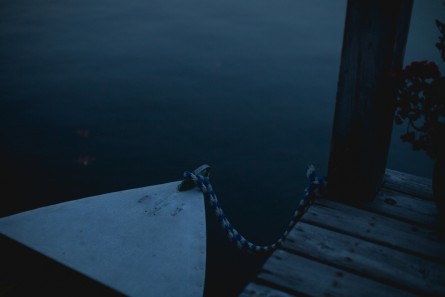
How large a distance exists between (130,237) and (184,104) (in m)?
3.98

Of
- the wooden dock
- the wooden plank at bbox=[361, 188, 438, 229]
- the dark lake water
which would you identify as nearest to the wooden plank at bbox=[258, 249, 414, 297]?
the wooden dock

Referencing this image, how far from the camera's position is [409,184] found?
3.01m

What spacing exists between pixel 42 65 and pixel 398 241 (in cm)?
764

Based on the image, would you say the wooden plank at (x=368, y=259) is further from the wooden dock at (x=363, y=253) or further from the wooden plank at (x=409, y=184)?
the wooden plank at (x=409, y=184)

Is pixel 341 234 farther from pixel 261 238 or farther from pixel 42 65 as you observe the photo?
pixel 42 65

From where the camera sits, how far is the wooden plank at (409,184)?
2889 millimetres

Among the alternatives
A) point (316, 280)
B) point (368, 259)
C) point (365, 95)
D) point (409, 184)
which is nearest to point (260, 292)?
point (316, 280)

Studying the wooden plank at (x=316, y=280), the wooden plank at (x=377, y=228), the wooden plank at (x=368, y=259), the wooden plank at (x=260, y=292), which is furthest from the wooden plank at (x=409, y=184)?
the wooden plank at (x=260, y=292)

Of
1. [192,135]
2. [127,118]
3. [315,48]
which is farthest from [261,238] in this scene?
[315,48]

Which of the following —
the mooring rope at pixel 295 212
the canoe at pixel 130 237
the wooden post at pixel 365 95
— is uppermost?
the wooden post at pixel 365 95

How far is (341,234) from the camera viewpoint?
8.09 feet

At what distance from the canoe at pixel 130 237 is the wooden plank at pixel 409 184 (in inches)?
58.2

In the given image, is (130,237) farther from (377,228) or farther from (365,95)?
(365,95)

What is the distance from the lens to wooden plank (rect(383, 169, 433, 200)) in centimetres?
289
